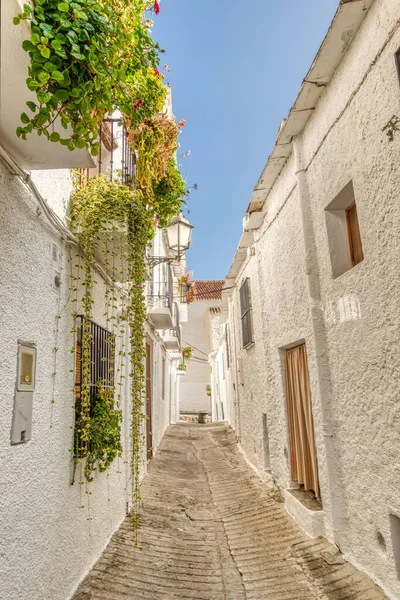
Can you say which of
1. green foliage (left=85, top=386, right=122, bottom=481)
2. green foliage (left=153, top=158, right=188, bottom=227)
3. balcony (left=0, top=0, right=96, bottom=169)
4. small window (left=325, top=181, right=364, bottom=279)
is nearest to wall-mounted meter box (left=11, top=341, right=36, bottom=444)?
green foliage (left=85, top=386, right=122, bottom=481)

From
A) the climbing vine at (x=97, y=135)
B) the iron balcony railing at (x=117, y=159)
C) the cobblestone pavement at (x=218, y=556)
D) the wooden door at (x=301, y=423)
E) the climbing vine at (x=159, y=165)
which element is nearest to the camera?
the climbing vine at (x=97, y=135)

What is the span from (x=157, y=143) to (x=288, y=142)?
5.15ft

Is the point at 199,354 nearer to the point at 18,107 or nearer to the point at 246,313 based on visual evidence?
the point at 246,313

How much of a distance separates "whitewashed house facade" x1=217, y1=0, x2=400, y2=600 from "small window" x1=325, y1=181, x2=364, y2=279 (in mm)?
13

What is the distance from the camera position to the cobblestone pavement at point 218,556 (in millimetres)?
3543

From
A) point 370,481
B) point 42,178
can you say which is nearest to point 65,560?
point 370,481

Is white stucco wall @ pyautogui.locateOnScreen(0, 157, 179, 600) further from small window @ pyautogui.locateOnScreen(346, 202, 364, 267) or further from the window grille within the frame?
small window @ pyautogui.locateOnScreen(346, 202, 364, 267)

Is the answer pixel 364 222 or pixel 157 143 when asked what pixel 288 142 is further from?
pixel 364 222

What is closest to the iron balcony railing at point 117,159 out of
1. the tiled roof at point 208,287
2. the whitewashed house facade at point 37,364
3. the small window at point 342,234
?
the whitewashed house facade at point 37,364

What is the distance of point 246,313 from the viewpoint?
837 cm

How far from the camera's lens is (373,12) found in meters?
3.22

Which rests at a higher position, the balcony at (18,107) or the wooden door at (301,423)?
the balcony at (18,107)

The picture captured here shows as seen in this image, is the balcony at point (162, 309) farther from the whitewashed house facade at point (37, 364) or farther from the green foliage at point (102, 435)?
the whitewashed house facade at point (37, 364)

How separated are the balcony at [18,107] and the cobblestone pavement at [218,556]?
341 cm
